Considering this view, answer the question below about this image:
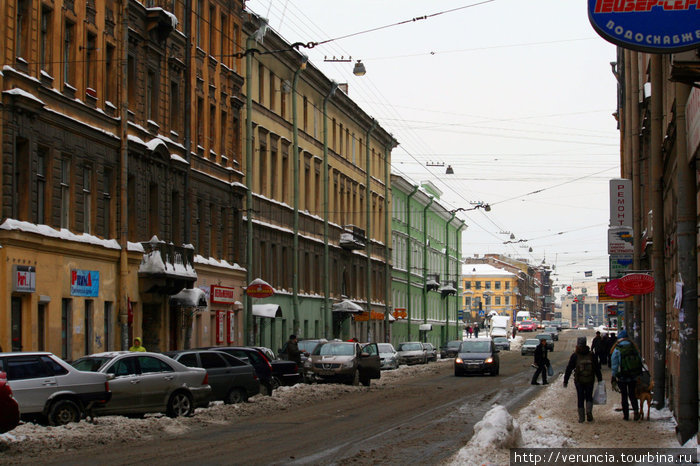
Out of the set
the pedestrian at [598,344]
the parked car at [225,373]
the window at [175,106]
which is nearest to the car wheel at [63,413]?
the parked car at [225,373]

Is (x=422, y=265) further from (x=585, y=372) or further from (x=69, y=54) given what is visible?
(x=585, y=372)

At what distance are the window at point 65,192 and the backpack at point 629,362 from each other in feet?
53.9

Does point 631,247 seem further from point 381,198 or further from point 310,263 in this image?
point 381,198

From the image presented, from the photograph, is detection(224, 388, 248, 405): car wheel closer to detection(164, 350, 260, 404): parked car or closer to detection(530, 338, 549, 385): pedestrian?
detection(164, 350, 260, 404): parked car

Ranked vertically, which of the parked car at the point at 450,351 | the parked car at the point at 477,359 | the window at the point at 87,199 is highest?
the window at the point at 87,199

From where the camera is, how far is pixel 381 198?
7631cm

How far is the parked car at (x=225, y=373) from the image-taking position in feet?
85.0

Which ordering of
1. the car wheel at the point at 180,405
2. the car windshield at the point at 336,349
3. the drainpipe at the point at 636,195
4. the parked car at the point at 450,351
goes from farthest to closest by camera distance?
the parked car at the point at 450,351 < the car windshield at the point at 336,349 < the drainpipe at the point at 636,195 < the car wheel at the point at 180,405

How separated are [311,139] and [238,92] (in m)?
11.8

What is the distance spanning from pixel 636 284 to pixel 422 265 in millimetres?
67159

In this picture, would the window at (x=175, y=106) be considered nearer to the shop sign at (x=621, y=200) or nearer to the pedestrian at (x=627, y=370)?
the shop sign at (x=621, y=200)

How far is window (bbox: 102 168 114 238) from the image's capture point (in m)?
33.6

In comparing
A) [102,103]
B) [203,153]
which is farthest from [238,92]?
[102,103]

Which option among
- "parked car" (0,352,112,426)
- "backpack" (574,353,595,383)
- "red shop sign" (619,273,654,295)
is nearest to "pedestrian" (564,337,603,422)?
"backpack" (574,353,595,383)
